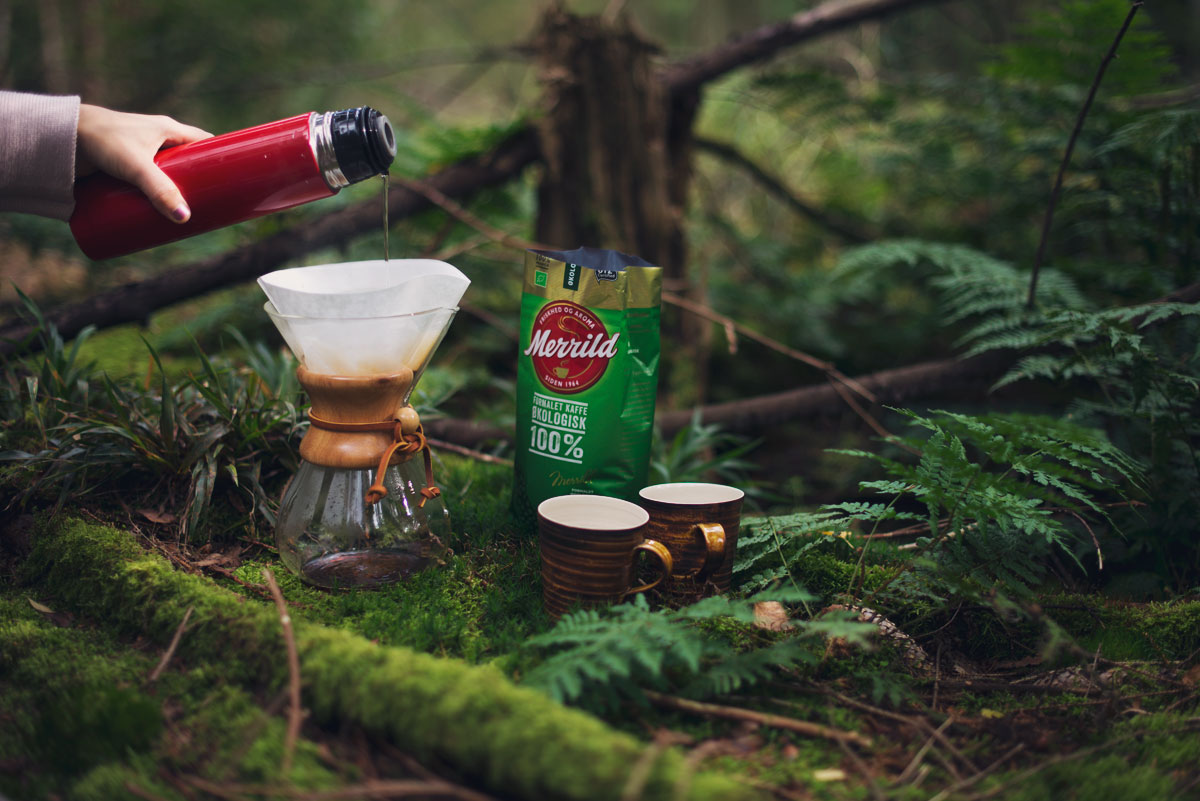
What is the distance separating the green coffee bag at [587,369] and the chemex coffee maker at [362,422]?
23cm

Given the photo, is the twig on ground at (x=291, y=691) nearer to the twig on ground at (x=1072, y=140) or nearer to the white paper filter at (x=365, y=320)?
the white paper filter at (x=365, y=320)

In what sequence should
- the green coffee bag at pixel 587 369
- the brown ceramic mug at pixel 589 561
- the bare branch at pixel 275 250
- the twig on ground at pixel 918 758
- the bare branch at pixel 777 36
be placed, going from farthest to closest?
the bare branch at pixel 777 36 → the bare branch at pixel 275 250 → the green coffee bag at pixel 587 369 → the brown ceramic mug at pixel 589 561 → the twig on ground at pixel 918 758

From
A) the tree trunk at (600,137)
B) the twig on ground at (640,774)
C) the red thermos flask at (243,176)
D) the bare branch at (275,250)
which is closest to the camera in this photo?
the twig on ground at (640,774)

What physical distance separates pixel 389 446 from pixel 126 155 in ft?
2.74

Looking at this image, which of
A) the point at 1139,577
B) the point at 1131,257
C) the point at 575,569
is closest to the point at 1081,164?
the point at 1131,257

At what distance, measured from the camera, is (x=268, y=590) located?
1.56 m

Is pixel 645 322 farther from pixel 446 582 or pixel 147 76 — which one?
pixel 147 76

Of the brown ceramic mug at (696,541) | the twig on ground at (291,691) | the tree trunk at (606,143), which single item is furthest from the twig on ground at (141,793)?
the tree trunk at (606,143)

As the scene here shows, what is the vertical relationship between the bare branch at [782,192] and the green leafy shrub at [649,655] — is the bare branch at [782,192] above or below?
above

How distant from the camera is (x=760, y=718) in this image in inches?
48.3

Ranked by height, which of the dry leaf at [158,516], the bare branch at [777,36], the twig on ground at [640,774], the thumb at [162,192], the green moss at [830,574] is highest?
the bare branch at [777,36]

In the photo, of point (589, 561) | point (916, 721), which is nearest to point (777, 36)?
point (589, 561)

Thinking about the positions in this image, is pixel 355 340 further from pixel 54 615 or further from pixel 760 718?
pixel 760 718

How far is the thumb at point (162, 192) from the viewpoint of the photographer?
1.53m
